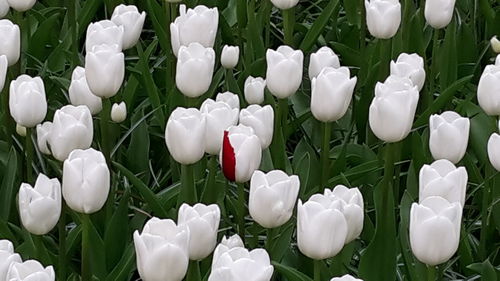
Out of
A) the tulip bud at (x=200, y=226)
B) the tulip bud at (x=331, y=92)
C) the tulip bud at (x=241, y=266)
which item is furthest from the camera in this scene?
the tulip bud at (x=331, y=92)

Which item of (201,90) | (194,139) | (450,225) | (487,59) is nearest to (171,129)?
(194,139)

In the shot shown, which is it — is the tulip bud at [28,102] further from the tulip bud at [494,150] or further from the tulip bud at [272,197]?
the tulip bud at [494,150]

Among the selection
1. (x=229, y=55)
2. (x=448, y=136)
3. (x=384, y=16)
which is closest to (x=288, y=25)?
(x=229, y=55)

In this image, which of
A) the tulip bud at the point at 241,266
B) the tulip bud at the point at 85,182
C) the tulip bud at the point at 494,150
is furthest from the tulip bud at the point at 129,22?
the tulip bud at the point at 241,266

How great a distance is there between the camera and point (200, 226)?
1599 mm

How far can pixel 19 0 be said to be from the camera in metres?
2.37

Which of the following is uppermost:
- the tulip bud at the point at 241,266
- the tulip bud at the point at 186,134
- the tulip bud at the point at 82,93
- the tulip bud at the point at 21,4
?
the tulip bud at the point at 241,266

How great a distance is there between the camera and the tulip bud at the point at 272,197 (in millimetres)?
A: 1656

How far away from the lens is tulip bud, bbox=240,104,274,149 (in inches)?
75.3

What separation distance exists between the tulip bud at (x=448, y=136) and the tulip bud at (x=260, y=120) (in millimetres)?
297

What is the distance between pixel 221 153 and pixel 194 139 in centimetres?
8

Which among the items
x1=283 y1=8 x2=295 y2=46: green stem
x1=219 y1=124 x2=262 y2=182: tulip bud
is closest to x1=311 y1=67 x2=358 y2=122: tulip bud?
x1=219 y1=124 x2=262 y2=182: tulip bud

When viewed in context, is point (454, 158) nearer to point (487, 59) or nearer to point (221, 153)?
point (221, 153)

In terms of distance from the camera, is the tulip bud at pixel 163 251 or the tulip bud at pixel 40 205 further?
the tulip bud at pixel 40 205
